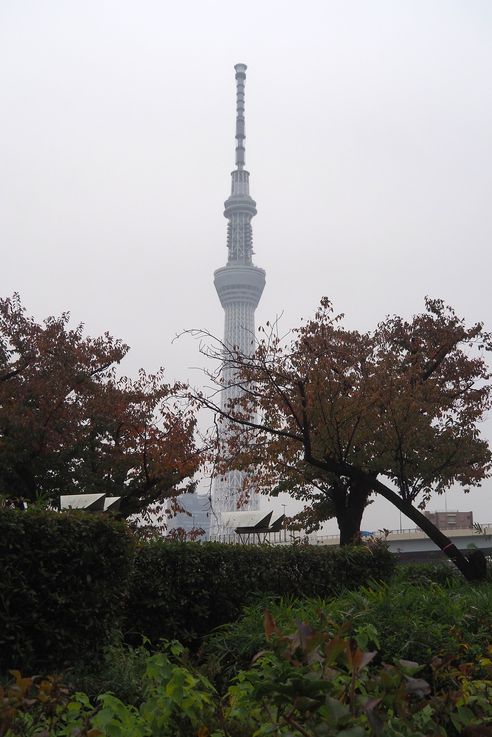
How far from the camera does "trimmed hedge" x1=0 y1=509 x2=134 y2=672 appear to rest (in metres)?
8.66

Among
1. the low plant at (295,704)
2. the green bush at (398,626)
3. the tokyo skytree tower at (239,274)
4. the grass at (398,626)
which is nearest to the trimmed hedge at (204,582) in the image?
the grass at (398,626)

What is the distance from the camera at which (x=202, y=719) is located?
4.30 meters

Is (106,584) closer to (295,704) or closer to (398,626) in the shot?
(398,626)

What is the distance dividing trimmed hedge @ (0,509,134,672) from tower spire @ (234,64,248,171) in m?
163

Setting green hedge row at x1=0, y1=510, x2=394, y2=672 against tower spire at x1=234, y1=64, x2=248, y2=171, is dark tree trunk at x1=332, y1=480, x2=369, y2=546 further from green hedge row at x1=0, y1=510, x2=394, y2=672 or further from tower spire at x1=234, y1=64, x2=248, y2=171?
tower spire at x1=234, y1=64, x2=248, y2=171

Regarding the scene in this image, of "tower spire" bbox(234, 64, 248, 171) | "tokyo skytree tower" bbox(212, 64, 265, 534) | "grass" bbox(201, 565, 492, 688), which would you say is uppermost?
"tower spire" bbox(234, 64, 248, 171)

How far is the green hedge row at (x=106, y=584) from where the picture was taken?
28.7 ft

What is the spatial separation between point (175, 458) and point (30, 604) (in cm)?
1496

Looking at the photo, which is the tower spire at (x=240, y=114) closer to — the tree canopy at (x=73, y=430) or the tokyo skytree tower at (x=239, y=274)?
the tokyo skytree tower at (x=239, y=274)

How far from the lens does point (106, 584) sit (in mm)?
9555

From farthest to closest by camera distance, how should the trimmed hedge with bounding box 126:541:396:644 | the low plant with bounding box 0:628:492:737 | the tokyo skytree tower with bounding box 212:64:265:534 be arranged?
→ 1. the tokyo skytree tower with bounding box 212:64:265:534
2. the trimmed hedge with bounding box 126:541:396:644
3. the low plant with bounding box 0:628:492:737

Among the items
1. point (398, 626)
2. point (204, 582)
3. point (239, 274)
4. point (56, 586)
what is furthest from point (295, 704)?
point (239, 274)

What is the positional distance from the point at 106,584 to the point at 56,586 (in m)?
0.65

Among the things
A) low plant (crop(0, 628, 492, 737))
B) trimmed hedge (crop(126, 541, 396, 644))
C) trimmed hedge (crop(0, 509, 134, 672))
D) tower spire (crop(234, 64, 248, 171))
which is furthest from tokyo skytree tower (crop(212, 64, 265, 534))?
low plant (crop(0, 628, 492, 737))
